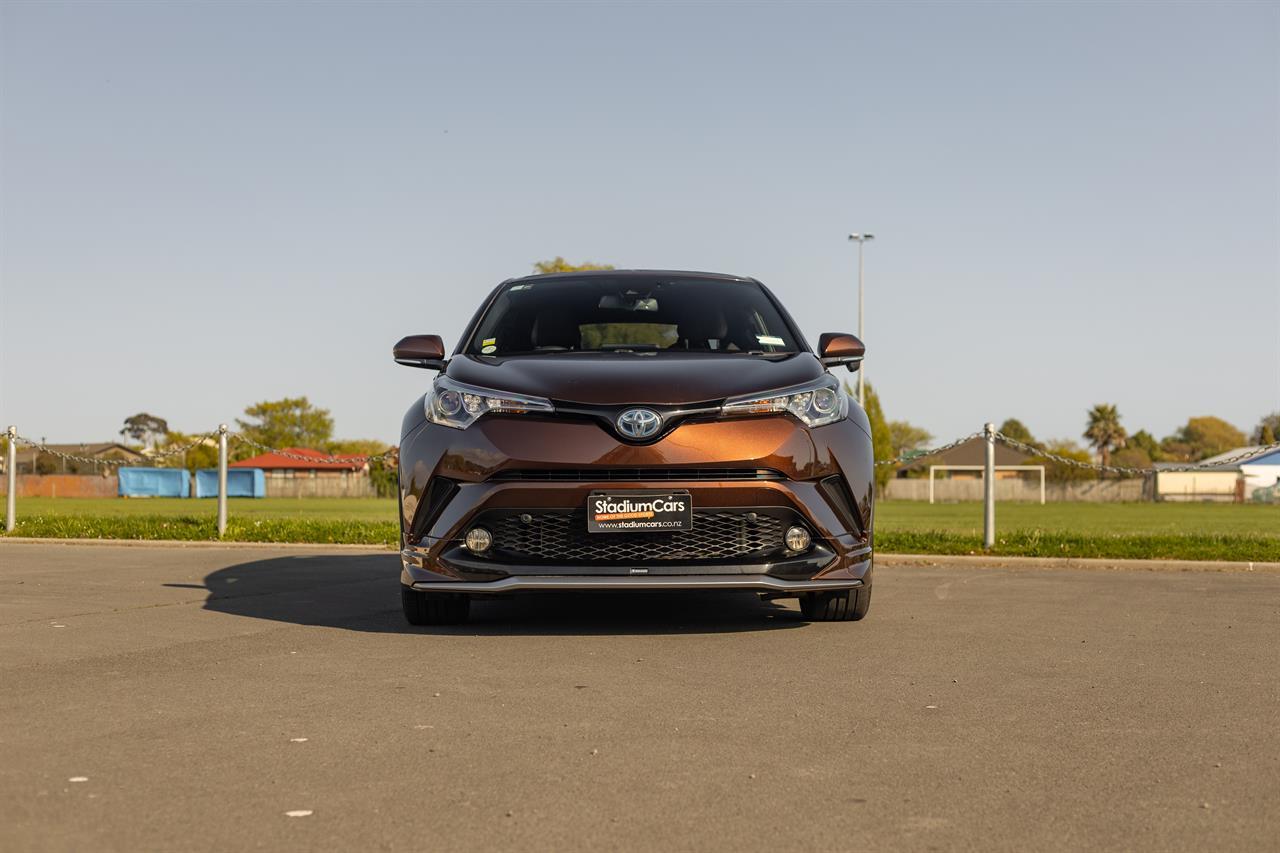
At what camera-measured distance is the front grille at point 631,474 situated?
635 centimetres

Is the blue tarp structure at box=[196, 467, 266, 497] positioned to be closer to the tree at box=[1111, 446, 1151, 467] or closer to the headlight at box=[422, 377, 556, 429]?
the headlight at box=[422, 377, 556, 429]

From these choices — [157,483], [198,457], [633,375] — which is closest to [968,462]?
[198,457]

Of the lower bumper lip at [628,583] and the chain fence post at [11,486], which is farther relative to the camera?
the chain fence post at [11,486]

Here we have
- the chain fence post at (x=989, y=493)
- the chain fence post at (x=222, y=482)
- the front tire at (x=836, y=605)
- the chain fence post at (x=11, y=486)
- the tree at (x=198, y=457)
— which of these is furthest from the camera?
the tree at (x=198, y=457)

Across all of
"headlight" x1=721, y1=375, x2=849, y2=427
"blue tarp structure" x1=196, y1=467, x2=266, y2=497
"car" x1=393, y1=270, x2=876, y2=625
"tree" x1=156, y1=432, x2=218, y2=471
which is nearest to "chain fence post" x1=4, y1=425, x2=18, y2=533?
"car" x1=393, y1=270, x2=876, y2=625

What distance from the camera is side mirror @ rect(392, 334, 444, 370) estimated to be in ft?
24.8

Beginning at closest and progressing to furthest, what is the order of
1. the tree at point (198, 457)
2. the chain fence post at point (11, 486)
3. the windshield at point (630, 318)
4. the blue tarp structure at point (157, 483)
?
1. the windshield at point (630, 318)
2. the chain fence post at point (11, 486)
3. the blue tarp structure at point (157, 483)
4. the tree at point (198, 457)

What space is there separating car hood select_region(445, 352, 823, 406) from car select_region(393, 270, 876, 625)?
0.04 ft

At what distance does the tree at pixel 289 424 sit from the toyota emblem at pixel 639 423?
104 metres

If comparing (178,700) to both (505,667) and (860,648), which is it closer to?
(505,667)

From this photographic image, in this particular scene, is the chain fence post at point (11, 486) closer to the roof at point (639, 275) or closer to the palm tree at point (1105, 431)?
the roof at point (639, 275)

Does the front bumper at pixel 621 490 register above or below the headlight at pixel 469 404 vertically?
below

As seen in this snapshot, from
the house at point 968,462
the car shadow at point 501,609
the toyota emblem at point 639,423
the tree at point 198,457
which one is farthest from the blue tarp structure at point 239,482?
the toyota emblem at point 639,423

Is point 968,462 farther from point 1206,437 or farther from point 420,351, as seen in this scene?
point 420,351
